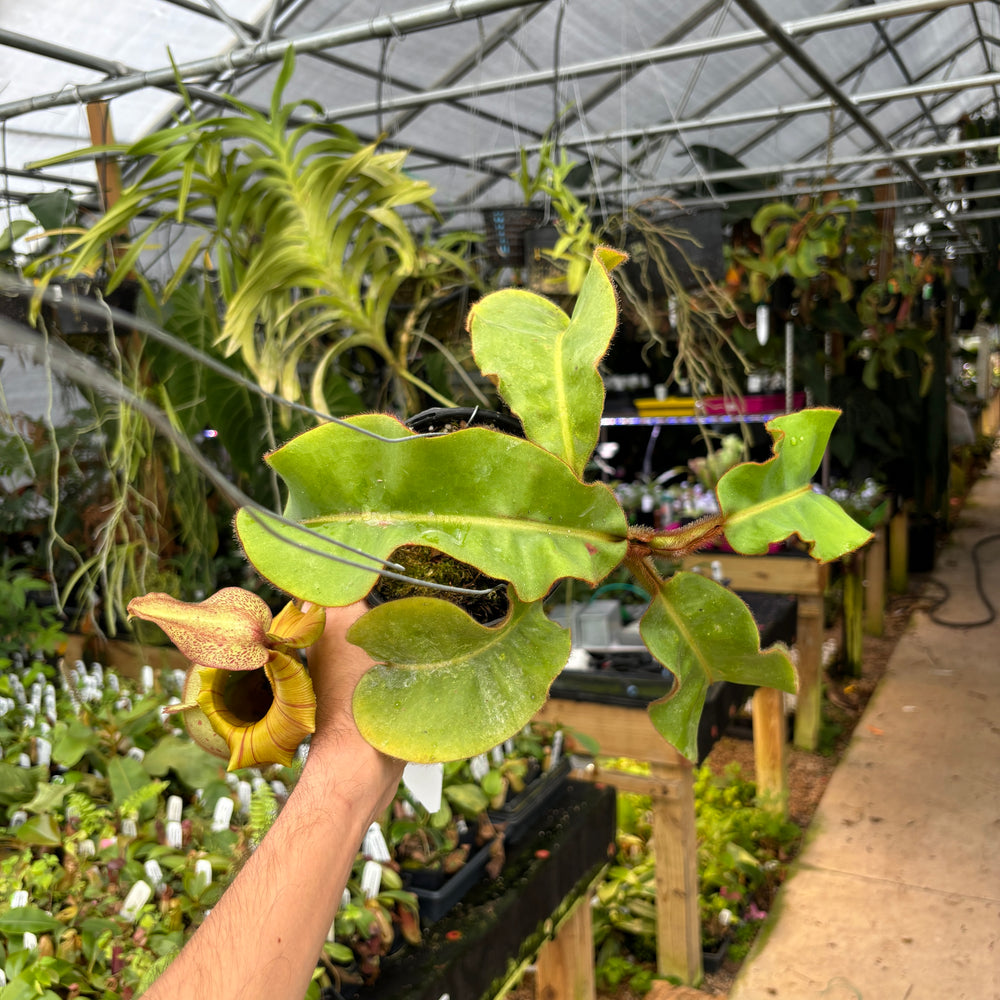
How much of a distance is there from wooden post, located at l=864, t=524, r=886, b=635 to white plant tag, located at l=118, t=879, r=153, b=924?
3.62 m

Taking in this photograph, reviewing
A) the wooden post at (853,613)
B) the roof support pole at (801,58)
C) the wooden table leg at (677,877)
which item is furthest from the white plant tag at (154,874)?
the wooden post at (853,613)

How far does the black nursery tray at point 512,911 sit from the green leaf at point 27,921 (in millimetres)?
387

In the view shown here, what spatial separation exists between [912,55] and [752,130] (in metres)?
1.06

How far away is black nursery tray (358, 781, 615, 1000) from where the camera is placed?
3.52 ft

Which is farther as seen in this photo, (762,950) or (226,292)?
(762,950)

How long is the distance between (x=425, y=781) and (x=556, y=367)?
11.7 inches

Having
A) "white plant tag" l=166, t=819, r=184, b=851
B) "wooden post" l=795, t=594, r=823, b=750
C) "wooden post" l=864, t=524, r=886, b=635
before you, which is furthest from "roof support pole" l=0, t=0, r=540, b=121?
"wooden post" l=864, t=524, r=886, b=635

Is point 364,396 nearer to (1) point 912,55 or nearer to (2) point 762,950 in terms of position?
(2) point 762,950

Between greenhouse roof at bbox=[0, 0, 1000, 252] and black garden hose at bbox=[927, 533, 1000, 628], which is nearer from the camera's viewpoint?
greenhouse roof at bbox=[0, 0, 1000, 252]

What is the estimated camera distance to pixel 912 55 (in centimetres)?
545

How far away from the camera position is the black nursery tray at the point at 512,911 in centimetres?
107

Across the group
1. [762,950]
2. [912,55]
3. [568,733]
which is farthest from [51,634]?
[912,55]

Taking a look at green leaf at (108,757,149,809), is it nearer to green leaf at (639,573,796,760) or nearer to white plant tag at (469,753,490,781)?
white plant tag at (469,753,490,781)

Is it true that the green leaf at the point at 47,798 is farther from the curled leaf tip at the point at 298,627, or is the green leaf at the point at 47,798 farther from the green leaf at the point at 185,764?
the curled leaf tip at the point at 298,627
